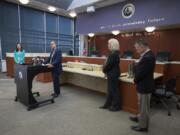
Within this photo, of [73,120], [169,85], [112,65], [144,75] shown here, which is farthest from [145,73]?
[73,120]

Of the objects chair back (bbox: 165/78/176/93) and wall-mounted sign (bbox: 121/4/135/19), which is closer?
chair back (bbox: 165/78/176/93)

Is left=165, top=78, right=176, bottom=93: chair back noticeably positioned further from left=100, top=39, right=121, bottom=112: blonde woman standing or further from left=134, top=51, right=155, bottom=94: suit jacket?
left=134, top=51, right=155, bottom=94: suit jacket

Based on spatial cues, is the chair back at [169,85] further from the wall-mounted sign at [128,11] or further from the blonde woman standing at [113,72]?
the wall-mounted sign at [128,11]

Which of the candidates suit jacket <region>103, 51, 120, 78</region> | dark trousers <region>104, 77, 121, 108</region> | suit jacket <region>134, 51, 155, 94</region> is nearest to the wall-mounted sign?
suit jacket <region>103, 51, 120, 78</region>

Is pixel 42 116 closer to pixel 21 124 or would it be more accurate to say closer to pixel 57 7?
pixel 21 124

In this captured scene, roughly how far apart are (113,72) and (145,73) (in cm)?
102

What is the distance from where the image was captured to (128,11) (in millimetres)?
5410

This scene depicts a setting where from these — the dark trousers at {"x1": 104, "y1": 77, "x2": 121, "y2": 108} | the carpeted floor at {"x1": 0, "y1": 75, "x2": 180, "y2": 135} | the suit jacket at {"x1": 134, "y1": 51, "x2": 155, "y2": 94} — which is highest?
the suit jacket at {"x1": 134, "y1": 51, "x2": 155, "y2": 94}

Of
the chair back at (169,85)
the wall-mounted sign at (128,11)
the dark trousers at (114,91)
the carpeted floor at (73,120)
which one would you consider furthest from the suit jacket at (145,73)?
the wall-mounted sign at (128,11)

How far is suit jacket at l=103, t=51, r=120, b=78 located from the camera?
10.3 ft

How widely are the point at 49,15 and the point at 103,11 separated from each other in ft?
14.8

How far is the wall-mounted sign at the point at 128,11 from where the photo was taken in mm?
5316

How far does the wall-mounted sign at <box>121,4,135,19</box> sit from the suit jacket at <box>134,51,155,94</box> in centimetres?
354

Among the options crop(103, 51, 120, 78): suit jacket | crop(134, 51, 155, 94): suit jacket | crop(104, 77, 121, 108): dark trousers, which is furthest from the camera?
crop(104, 77, 121, 108): dark trousers
